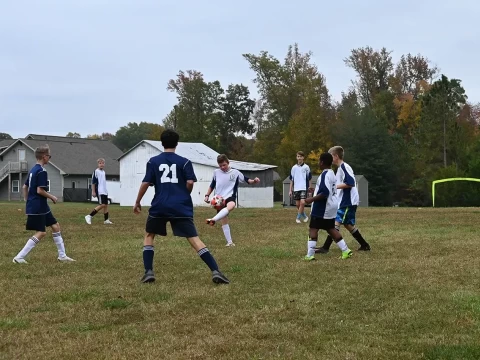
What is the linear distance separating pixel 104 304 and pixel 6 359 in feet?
6.52

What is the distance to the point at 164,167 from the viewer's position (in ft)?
26.4

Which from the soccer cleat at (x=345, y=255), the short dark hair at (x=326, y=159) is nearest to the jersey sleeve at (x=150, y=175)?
the short dark hair at (x=326, y=159)

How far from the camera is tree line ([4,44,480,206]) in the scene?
201ft

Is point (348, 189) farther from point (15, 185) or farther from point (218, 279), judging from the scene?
point (15, 185)

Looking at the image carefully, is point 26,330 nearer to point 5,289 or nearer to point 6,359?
point 6,359

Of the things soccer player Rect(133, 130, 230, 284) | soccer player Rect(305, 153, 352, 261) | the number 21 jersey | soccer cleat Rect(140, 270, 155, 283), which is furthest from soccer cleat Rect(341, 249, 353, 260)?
soccer cleat Rect(140, 270, 155, 283)

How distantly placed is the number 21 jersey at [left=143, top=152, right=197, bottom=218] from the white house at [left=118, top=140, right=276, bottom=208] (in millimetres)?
36765

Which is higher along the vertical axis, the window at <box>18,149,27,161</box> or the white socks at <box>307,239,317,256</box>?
the window at <box>18,149,27,161</box>

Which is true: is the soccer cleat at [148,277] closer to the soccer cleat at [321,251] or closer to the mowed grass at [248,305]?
the mowed grass at [248,305]

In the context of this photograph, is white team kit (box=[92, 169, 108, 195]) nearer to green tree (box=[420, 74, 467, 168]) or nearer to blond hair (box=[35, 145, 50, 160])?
blond hair (box=[35, 145, 50, 160])

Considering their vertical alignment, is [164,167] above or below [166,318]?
above

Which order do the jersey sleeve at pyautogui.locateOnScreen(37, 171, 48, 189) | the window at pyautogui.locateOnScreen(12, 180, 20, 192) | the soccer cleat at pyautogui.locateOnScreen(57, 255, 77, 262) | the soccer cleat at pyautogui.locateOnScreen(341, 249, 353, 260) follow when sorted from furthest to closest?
1. the window at pyautogui.locateOnScreen(12, 180, 20, 192)
2. the soccer cleat at pyautogui.locateOnScreen(57, 255, 77, 262)
3. the soccer cleat at pyautogui.locateOnScreen(341, 249, 353, 260)
4. the jersey sleeve at pyautogui.locateOnScreen(37, 171, 48, 189)

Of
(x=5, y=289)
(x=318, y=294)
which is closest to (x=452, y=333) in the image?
(x=318, y=294)

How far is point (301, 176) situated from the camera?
1958 centimetres
